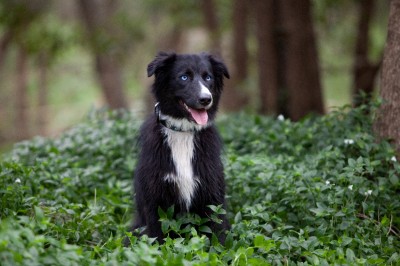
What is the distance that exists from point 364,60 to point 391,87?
6.88 metres

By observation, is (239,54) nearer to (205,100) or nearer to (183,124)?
(183,124)

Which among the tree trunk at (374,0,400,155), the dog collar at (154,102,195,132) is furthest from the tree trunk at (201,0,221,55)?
the dog collar at (154,102,195,132)

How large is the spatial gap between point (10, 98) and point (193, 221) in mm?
22665

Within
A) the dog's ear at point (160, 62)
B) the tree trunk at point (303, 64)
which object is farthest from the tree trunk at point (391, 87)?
the tree trunk at point (303, 64)

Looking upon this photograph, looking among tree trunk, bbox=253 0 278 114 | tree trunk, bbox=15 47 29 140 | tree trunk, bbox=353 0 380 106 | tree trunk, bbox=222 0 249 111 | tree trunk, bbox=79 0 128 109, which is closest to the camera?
tree trunk, bbox=253 0 278 114

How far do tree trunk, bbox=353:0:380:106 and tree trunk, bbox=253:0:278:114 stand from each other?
170cm

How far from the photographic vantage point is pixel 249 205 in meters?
5.91

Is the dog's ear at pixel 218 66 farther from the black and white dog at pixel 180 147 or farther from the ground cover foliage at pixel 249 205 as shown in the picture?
the ground cover foliage at pixel 249 205

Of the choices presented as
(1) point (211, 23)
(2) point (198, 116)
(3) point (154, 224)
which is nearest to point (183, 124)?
(2) point (198, 116)

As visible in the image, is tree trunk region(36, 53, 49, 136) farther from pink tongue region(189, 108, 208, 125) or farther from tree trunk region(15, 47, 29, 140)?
pink tongue region(189, 108, 208, 125)

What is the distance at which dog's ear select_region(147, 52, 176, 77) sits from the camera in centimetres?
525

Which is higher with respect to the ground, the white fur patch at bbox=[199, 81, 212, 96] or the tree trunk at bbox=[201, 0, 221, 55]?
the tree trunk at bbox=[201, 0, 221, 55]

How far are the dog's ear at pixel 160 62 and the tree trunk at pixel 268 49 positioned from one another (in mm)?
6137

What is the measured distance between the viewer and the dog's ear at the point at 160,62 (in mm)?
5254
